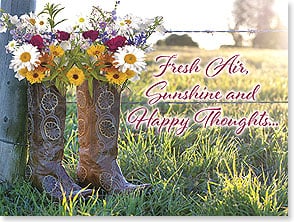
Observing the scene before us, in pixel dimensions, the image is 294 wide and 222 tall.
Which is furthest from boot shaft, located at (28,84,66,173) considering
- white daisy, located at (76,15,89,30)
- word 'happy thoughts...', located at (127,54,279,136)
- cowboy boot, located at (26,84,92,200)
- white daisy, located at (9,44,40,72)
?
word 'happy thoughts...', located at (127,54,279,136)

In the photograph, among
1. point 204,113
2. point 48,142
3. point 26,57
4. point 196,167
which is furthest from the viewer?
point 204,113

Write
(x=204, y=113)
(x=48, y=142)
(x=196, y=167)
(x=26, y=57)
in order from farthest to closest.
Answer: (x=204, y=113)
(x=196, y=167)
(x=48, y=142)
(x=26, y=57)

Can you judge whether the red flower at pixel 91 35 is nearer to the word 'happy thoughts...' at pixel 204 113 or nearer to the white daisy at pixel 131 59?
the white daisy at pixel 131 59

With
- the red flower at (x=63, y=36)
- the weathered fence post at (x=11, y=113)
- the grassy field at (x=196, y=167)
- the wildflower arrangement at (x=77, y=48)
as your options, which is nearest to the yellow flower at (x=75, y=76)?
the wildflower arrangement at (x=77, y=48)

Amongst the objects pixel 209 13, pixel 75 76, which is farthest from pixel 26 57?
pixel 209 13

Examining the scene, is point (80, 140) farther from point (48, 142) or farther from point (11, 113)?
point (11, 113)

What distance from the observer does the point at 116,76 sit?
2.35 metres

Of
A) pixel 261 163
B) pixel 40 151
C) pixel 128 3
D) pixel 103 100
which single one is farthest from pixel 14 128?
pixel 261 163

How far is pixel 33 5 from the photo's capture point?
248cm

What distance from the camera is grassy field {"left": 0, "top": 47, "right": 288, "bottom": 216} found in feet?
7.86

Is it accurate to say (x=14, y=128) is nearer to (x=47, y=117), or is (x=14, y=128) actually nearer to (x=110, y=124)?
(x=47, y=117)

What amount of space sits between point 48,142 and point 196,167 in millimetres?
558

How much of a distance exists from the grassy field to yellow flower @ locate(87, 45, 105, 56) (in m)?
0.44

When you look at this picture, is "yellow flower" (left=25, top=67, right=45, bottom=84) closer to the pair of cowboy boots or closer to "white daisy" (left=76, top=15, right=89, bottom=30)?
the pair of cowboy boots
